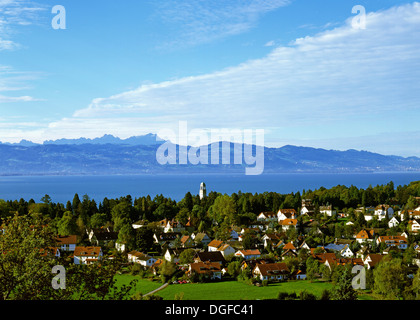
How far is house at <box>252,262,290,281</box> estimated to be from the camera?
102ft

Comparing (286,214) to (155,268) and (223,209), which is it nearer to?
(223,209)

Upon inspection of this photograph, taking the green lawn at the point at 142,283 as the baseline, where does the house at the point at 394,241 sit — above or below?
above

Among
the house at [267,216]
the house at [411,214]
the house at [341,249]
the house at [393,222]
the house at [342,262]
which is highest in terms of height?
the house at [411,214]

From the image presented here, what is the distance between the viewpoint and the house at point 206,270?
103ft

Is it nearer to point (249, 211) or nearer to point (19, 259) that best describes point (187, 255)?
point (249, 211)

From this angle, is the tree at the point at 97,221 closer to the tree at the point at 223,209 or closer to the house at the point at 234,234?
the tree at the point at 223,209

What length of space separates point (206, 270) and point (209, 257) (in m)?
3.88

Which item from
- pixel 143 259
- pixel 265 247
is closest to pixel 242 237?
pixel 265 247

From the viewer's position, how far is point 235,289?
92.3ft

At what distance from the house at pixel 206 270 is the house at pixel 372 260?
38.6ft

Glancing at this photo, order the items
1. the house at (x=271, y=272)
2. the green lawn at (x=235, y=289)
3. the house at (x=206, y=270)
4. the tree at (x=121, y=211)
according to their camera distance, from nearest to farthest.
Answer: the green lawn at (x=235, y=289)
the house at (x=271, y=272)
the house at (x=206, y=270)
the tree at (x=121, y=211)

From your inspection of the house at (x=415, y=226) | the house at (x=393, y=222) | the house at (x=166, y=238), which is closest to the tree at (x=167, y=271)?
the house at (x=166, y=238)

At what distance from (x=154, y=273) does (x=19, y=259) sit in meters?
26.3

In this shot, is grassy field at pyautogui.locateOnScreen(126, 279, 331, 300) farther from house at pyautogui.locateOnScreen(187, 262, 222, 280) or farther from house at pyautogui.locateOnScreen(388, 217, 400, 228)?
house at pyautogui.locateOnScreen(388, 217, 400, 228)
